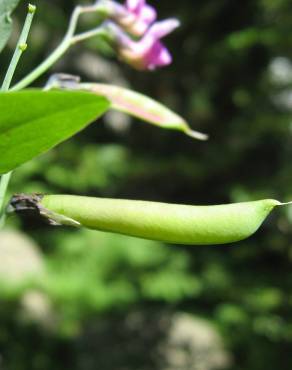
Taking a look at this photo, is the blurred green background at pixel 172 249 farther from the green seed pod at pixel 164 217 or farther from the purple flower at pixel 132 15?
the green seed pod at pixel 164 217

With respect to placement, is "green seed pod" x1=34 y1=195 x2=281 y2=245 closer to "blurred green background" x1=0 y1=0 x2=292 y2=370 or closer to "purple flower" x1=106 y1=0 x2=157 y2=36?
"purple flower" x1=106 y1=0 x2=157 y2=36

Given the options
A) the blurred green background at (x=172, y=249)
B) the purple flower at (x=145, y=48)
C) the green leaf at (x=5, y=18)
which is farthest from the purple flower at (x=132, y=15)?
the blurred green background at (x=172, y=249)

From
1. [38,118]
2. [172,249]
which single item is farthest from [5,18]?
[172,249]

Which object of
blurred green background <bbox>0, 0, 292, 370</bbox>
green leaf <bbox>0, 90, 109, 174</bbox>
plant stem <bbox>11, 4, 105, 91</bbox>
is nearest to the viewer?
green leaf <bbox>0, 90, 109, 174</bbox>

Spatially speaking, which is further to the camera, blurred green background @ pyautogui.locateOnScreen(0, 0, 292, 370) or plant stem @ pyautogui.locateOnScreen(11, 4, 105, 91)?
blurred green background @ pyautogui.locateOnScreen(0, 0, 292, 370)

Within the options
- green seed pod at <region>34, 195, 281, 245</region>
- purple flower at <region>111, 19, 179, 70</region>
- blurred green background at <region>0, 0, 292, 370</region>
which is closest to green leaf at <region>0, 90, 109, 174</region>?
green seed pod at <region>34, 195, 281, 245</region>

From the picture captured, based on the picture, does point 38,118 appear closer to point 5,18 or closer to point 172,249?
point 5,18

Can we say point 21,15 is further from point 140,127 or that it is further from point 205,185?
point 205,185

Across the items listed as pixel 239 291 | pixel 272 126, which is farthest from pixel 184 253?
pixel 272 126
